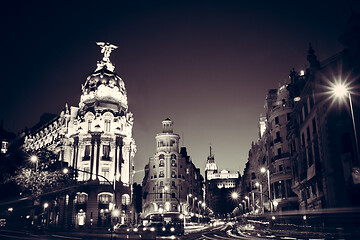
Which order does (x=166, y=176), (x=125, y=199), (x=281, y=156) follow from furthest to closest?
(x=166, y=176) → (x=125, y=199) → (x=281, y=156)

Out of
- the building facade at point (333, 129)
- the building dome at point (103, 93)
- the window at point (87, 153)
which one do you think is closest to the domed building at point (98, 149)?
the building dome at point (103, 93)

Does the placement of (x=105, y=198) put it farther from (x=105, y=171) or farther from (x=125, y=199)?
(x=105, y=171)

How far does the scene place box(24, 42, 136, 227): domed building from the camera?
72000 millimetres

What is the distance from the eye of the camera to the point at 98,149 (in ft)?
246

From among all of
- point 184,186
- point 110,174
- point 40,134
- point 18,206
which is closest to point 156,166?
point 184,186

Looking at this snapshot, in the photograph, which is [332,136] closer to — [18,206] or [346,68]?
[346,68]

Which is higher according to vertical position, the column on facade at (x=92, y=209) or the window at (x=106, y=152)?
the window at (x=106, y=152)

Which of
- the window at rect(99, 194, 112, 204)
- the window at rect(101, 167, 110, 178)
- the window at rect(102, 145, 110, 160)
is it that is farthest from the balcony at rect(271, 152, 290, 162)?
the window at rect(102, 145, 110, 160)

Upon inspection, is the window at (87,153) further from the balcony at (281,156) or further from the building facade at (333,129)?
the building facade at (333,129)

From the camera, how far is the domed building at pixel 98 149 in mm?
72000

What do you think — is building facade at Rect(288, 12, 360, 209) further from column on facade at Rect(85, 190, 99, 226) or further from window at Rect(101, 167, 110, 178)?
window at Rect(101, 167, 110, 178)

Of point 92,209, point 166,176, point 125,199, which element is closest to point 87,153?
point 92,209

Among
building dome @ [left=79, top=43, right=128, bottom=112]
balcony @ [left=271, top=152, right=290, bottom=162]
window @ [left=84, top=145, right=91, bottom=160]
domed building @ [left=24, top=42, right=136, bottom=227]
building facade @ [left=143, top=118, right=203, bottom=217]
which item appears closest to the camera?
balcony @ [left=271, top=152, right=290, bottom=162]

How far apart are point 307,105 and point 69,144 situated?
5751 cm
